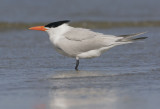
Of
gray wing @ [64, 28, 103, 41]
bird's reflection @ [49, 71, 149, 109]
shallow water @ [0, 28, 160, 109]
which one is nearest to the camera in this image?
bird's reflection @ [49, 71, 149, 109]

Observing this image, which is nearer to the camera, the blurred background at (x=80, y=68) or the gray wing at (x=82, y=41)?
the blurred background at (x=80, y=68)

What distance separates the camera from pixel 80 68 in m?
6.21

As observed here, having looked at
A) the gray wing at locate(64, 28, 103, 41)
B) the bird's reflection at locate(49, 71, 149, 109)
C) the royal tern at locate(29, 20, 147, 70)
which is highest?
the gray wing at locate(64, 28, 103, 41)

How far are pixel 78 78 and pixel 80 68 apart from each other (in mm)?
873

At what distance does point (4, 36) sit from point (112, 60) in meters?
3.37

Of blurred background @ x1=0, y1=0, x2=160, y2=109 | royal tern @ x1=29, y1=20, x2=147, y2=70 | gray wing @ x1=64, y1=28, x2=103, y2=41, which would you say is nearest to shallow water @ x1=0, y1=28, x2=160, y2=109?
blurred background @ x1=0, y1=0, x2=160, y2=109

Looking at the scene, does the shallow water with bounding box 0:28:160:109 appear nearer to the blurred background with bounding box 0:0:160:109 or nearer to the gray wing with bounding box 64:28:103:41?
the blurred background with bounding box 0:0:160:109

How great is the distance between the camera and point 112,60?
6.63m

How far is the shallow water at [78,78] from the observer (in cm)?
414

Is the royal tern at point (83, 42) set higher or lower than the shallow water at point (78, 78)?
higher

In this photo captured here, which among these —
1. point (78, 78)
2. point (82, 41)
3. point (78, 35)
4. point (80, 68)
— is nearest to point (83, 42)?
point (82, 41)

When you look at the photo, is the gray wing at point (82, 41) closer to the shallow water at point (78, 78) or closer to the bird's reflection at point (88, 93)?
the shallow water at point (78, 78)

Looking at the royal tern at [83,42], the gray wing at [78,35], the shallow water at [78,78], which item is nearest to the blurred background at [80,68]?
the shallow water at [78,78]

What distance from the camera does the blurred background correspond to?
13.8ft
